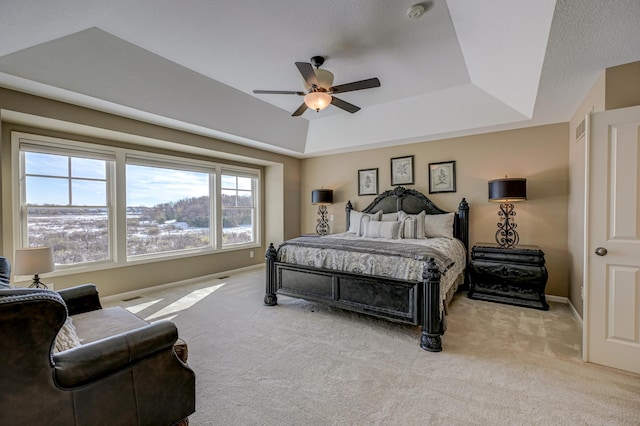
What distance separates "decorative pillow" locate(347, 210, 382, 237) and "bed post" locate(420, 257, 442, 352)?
2.30 meters

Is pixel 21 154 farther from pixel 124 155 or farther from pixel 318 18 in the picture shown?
pixel 318 18

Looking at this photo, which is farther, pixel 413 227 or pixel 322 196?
pixel 322 196

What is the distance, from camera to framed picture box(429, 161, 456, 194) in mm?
4852

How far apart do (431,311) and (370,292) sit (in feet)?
2.15

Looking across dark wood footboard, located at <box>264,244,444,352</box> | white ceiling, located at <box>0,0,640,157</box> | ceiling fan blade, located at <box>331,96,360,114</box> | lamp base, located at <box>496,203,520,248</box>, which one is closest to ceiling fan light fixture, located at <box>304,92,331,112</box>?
ceiling fan blade, located at <box>331,96,360,114</box>

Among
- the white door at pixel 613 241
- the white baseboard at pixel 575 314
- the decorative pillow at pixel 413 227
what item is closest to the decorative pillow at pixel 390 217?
the decorative pillow at pixel 413 227

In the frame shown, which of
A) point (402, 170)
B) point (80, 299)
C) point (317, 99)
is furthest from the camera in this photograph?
point (402, 170)

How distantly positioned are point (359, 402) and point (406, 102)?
412 cm

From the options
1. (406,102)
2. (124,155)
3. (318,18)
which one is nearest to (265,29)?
(318,18)

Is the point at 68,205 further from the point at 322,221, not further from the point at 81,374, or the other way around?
the point at 322,221

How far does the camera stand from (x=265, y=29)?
2.65 meters

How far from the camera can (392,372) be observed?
88.7 inches

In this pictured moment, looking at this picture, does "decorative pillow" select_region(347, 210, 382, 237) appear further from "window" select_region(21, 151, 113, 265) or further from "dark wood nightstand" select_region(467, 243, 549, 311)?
"window" select_region(21, 151, 113, 265)

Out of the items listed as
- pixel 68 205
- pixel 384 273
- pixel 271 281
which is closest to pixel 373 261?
pixel 384 273
